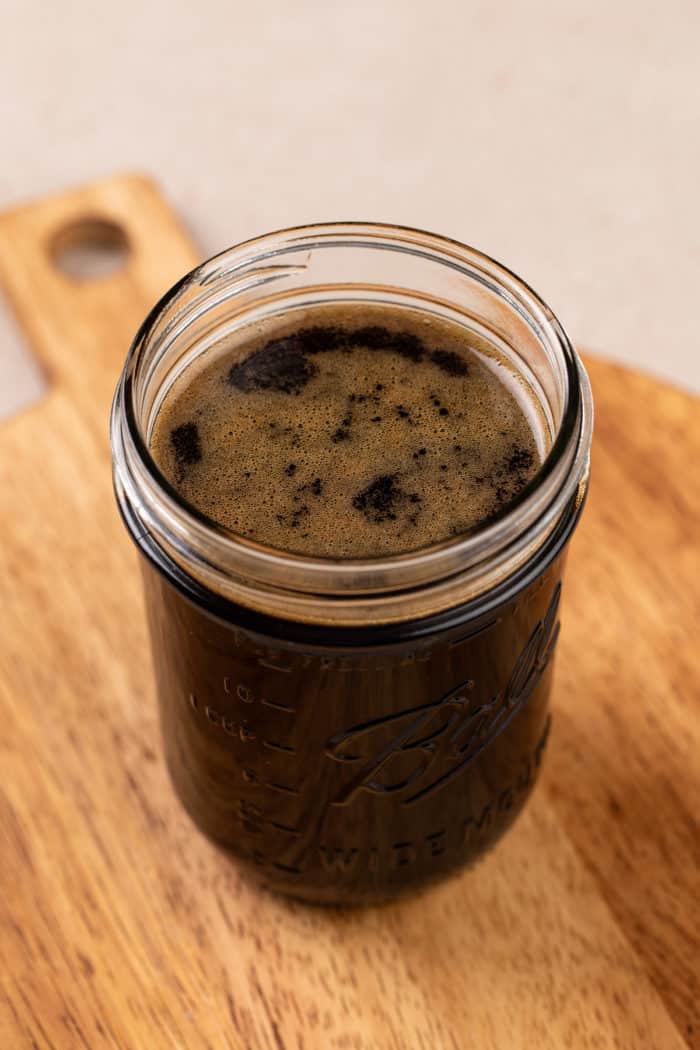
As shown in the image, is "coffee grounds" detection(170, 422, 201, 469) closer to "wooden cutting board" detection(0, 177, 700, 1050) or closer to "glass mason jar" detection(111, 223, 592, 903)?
"glass mason jar" detection(111, 223, 592, 903)

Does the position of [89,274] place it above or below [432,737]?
below

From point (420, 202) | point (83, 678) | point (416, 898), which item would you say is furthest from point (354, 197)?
point (416, 898)

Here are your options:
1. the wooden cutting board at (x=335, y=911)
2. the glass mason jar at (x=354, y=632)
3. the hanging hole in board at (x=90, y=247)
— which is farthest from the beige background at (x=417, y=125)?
the glass mason jar at (x=354, y=632)

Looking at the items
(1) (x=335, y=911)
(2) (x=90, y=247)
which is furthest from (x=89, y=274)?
(1) (x=335, y=911)

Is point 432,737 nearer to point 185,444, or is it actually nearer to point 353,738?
point 353,738

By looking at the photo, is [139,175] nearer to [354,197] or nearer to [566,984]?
[354,197]

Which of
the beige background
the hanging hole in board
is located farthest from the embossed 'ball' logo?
the beige background
